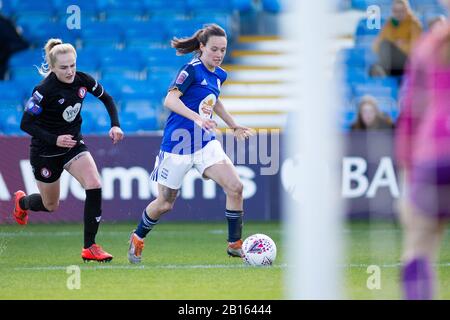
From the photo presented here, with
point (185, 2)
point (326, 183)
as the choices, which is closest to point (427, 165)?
point (326, 183)

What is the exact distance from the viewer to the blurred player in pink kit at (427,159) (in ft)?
12.2

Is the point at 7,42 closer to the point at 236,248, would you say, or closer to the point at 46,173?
the point at 46,173

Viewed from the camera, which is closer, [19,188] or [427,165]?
[427,165]

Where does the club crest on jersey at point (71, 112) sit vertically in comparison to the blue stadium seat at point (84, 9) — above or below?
below

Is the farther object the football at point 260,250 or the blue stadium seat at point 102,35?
the blue stadium seat at point 102,35

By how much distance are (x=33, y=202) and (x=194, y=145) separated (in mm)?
1578

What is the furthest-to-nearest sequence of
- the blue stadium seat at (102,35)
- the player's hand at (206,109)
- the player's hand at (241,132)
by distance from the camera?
the blue stadium seat at (102,35), the player's hand at (206,109), the player's hand at (241,132)

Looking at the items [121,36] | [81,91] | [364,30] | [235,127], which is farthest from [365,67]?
[81,91]

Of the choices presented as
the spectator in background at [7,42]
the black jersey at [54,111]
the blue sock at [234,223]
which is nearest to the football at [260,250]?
the blue sock at [234,223]

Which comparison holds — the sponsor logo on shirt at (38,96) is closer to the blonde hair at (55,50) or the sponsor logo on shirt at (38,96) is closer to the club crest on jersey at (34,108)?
the club crest on jersey at (34,108)

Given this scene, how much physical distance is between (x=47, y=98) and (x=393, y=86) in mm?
4453

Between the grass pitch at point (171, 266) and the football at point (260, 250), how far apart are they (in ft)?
0.29

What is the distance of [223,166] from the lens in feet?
22.3
